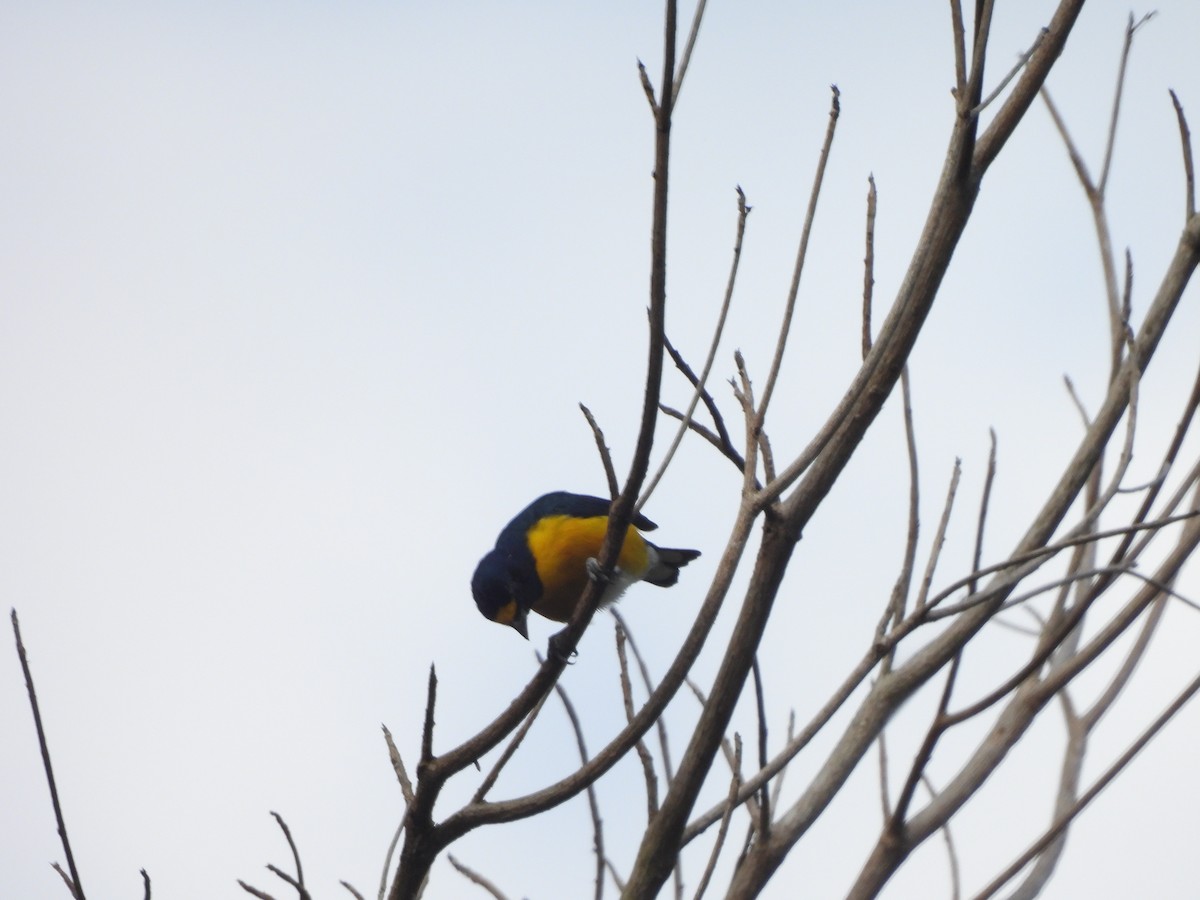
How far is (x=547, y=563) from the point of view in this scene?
5.29m

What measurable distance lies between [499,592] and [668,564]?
4.32 feet

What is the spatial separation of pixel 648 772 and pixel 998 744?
27.3 inches

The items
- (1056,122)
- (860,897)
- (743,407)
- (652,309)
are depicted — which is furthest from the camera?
(1056,122)

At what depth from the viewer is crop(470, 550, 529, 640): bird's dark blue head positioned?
5.25 meters

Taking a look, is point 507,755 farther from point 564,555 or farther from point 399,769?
point 564,555

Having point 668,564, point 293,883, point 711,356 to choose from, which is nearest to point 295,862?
point 293,883

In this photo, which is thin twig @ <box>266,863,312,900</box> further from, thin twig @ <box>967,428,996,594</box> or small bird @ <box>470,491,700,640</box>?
small bird @ <box>470,491,700,640</box>

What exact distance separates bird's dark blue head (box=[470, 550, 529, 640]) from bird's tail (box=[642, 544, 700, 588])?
1022 mm

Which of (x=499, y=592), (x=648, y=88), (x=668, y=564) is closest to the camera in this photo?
(x=648, y=88)

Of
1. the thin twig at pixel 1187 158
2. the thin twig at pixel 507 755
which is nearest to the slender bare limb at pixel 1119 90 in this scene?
the thin twig at pixel 1187 158

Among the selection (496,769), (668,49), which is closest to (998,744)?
(496,769)

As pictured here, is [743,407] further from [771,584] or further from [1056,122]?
[1056,122]

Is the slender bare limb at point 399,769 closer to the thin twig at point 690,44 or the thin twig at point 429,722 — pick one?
the thin twig at point 429,722

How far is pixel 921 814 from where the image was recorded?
236 cm
